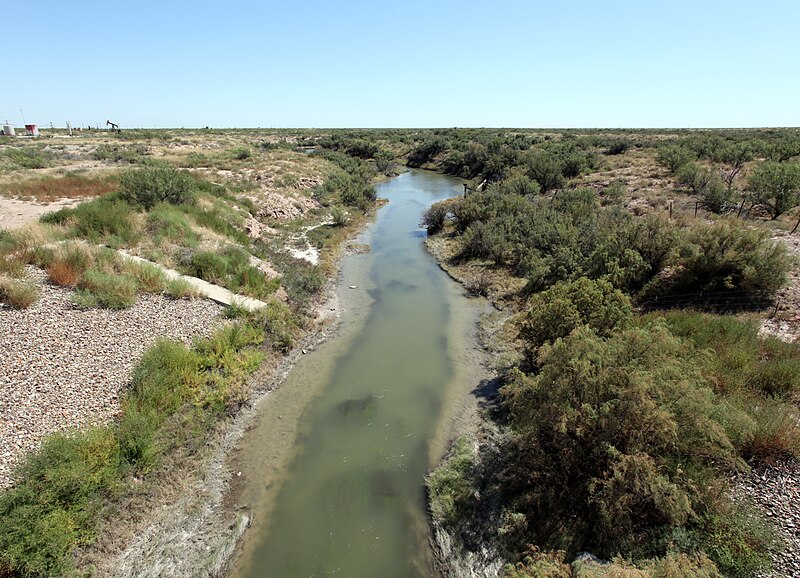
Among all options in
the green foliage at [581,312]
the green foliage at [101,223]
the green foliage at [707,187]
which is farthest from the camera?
the green foliage at [707,187]

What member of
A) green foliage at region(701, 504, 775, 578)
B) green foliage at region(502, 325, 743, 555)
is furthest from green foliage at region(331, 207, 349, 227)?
green foliage at region(701, 504, 775, 578)

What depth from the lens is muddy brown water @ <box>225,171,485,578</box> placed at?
8133 mm

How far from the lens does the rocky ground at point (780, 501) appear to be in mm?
5793

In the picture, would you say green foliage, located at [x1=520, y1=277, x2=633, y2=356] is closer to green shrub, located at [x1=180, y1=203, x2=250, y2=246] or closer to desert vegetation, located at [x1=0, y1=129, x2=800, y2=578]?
desert vegetation, located at [x1=0, y1=129, x2=800, y2=578]

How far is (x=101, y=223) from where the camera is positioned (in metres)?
18.3

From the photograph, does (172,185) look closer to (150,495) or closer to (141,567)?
(150,495)

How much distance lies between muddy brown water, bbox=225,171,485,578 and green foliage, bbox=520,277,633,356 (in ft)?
9.63

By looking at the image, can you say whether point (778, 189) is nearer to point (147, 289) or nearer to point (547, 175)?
point (547, 175)

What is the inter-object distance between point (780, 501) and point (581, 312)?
19.7 feet

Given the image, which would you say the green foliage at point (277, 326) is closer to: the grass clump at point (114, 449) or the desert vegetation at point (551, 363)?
the desert vegetation at point (551, 363)

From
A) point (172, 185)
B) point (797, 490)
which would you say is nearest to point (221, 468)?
point (797, 490)

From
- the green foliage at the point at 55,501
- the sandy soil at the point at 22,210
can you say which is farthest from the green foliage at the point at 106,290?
the sandy soil at the point at 22,210

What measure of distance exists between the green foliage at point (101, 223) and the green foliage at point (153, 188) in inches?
86.5

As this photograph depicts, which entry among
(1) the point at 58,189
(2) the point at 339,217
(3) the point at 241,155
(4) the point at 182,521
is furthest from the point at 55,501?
A: (3) the point at 241,155
